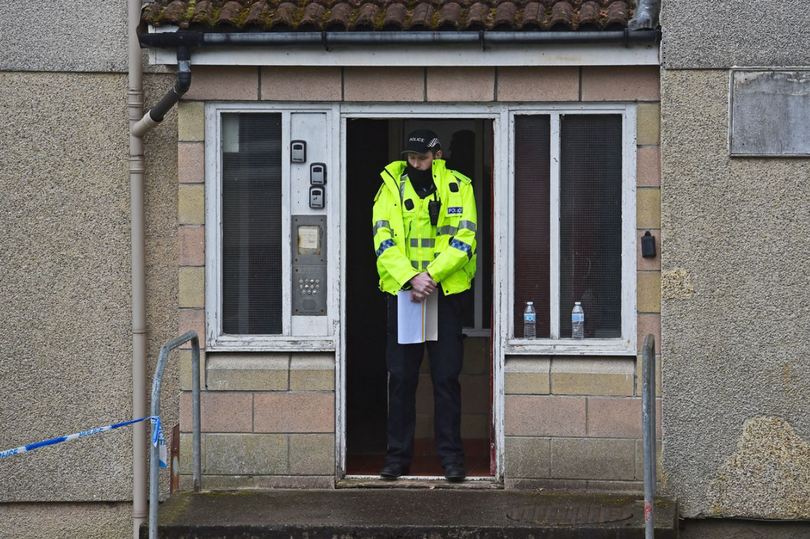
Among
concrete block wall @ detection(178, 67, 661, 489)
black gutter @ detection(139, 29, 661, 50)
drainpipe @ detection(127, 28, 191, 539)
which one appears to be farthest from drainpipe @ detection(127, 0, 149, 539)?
black gutter @ detection(139, 29, 661, 50)

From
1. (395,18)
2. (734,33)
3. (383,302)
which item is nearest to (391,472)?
(383,302)

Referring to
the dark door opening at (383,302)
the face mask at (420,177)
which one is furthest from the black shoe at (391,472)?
the face mask at (420,177)

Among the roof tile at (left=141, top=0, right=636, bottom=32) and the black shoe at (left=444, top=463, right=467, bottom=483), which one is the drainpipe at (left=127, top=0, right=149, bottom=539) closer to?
the roof tile at (left=141, top=0, right=636, bottom=32)

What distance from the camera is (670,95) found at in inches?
302

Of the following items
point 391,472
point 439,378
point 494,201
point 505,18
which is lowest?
point 391,472

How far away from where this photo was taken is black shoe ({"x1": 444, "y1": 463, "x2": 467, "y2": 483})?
318 inches

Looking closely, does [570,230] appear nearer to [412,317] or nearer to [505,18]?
[412,317]

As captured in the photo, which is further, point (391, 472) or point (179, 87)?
point (391, 472)

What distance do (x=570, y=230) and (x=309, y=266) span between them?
5.39 feet

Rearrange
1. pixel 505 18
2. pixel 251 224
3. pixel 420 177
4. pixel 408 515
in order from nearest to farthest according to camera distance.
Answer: pixel 408 515
pixel 505 18
pixel 420 177
pixel 251 224

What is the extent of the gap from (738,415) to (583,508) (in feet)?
3.51

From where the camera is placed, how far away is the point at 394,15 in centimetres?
767

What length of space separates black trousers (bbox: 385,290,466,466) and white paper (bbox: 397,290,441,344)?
0.06m

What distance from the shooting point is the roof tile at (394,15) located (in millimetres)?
7594
